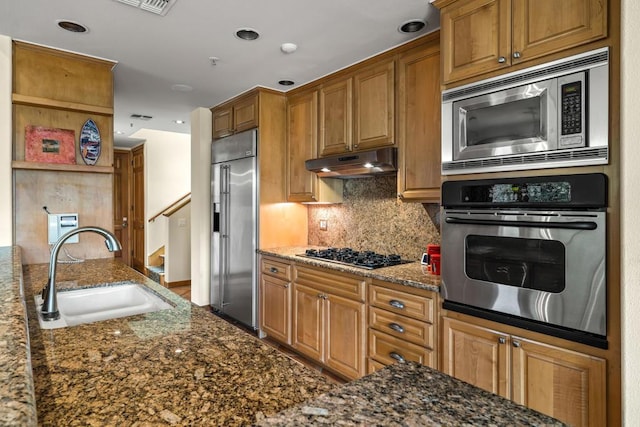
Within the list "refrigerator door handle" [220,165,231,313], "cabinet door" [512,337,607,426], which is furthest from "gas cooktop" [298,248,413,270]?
"refrigerator door handle" [220,165,231,313]

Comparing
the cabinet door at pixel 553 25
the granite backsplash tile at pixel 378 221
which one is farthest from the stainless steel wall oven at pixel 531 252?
the granite backsplash tile at pixel 378 221

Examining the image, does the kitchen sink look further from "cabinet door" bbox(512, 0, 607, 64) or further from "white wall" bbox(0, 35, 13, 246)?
Answer: "cabinet door" bbox(512, 0, 607, 64)

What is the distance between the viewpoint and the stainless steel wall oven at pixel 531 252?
1554 mm

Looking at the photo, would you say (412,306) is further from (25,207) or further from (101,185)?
(25,207)

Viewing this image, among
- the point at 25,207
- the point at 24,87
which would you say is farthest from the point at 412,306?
the point at 24,87

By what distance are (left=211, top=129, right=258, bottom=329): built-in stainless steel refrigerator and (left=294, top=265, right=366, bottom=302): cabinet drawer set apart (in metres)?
0.81

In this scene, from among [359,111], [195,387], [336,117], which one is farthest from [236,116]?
[195,387]

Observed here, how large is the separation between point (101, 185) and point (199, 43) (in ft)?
4.58

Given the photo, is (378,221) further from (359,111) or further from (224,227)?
(224,227)

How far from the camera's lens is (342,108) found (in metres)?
3.22

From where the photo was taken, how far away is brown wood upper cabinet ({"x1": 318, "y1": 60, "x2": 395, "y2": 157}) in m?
2.84

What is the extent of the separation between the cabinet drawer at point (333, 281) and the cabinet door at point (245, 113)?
5.35 ft

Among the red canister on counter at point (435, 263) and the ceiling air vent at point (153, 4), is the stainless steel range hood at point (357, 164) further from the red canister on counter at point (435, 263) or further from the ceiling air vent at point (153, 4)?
the ceiling air vent at point (153, 4)

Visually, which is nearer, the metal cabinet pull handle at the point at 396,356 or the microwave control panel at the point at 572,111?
the microwave control panel at the point at 572,111
